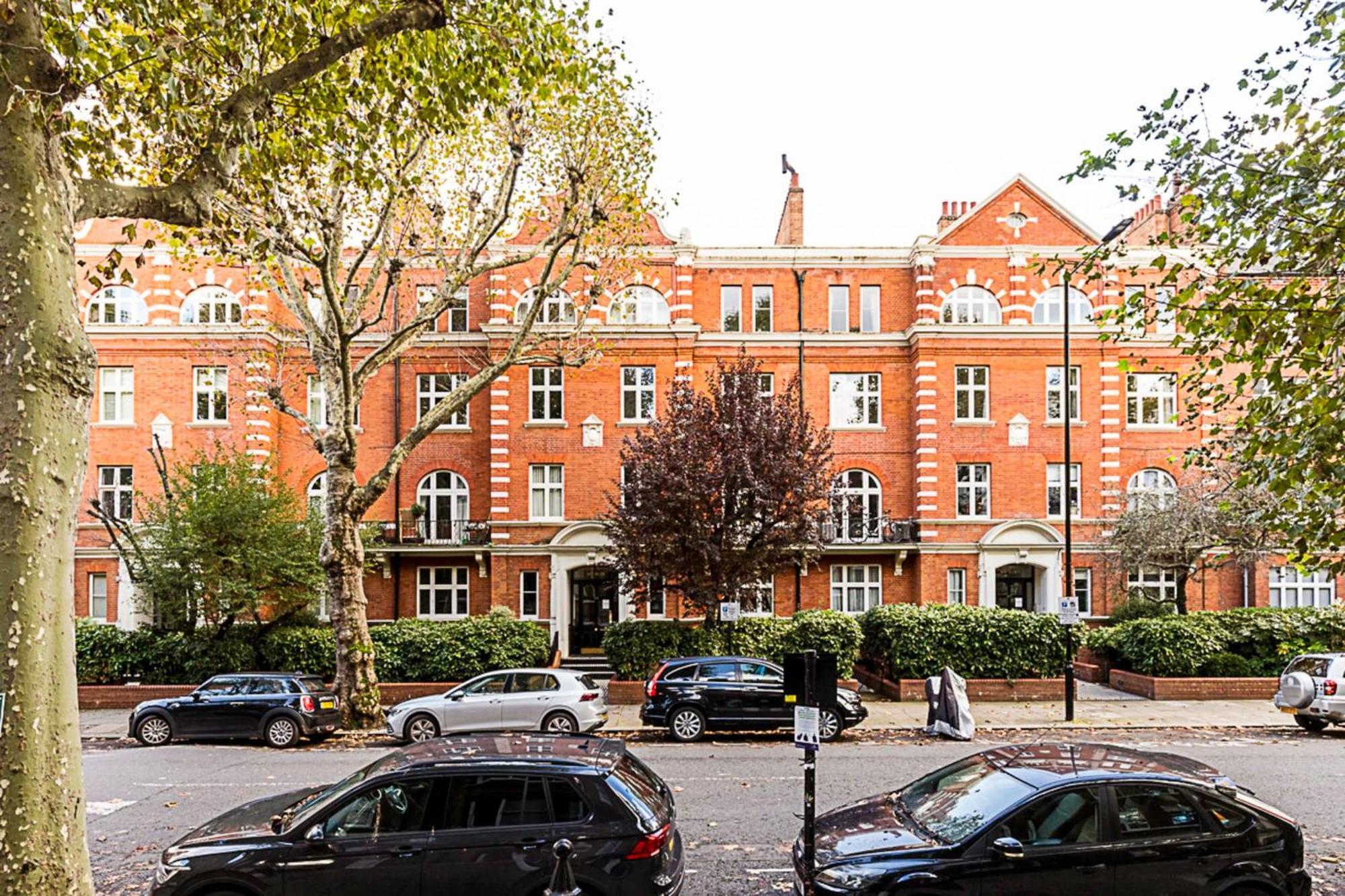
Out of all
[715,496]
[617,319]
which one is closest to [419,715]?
[715,496]

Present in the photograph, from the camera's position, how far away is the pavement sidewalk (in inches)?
736

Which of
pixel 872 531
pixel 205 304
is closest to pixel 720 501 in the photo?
pixel 872 531

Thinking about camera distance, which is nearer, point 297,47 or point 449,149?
point 297,47

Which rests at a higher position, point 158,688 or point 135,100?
point 135,100

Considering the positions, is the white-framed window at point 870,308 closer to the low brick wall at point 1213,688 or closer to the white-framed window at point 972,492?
the white-framed window at point 972,492

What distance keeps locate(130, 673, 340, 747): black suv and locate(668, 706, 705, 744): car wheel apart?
6.70 metres

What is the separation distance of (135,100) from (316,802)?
8.00 m

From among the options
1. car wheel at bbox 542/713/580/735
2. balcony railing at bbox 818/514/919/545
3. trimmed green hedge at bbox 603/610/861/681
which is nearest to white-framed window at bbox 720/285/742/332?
balcony railing at bbox 818/514/919/545

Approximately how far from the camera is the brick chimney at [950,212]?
30.3m

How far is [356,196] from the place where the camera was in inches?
741

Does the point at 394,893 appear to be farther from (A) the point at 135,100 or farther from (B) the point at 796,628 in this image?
(B) the point at 796,628

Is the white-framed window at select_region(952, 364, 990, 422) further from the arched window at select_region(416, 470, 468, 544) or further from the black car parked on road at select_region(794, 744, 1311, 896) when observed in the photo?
the black car parked on road at select_region(794, 744, 1311, 896)

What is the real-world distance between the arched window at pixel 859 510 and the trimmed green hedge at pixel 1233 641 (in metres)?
8.49

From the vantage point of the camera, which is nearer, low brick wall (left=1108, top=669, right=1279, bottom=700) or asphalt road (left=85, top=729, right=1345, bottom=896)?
asphalt road (left=85, top=729, right=1345, bottom=896)
